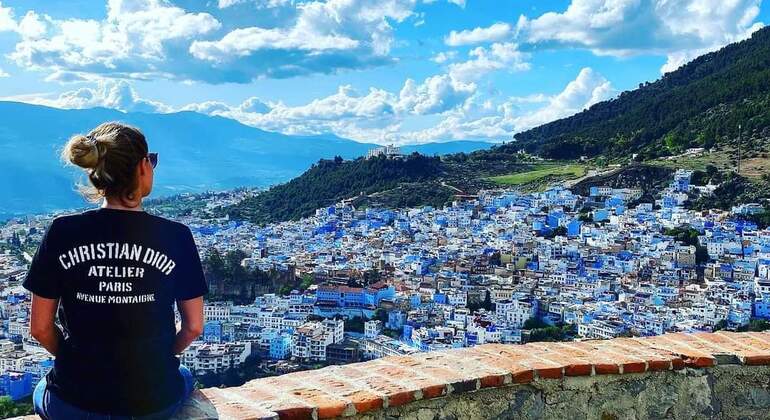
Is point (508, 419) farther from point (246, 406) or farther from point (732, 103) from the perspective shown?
point (732, 103)

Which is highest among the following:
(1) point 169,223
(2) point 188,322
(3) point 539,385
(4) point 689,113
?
(4) point 689,113

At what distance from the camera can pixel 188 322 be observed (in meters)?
1.65

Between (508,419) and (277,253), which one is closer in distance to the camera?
(508,419)

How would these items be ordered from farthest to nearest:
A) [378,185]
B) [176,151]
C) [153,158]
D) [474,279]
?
[176,151] < [378,185] < [474,279] < [153,158]

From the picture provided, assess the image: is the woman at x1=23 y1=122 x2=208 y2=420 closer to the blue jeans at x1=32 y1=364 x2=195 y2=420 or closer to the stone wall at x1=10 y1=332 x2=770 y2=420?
the blue jeans at x1=32 y1=364 x2=195 y2=420

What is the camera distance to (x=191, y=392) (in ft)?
5.58

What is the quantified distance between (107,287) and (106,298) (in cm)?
2

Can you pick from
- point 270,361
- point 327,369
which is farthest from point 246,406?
point 270,361

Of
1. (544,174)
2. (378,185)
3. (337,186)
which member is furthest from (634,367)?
(337,186)

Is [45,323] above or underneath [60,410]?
above

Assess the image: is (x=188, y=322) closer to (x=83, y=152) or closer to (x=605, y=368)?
(x=83, y=152)

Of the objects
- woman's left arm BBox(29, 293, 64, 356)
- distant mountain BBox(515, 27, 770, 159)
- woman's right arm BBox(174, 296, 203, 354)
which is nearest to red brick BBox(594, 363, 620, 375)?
woman's right arm BBox(174, 296, 203, 354)

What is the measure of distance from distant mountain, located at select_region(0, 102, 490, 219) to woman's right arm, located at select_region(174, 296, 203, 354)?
208 ft

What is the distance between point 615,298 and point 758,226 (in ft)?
39.3
